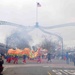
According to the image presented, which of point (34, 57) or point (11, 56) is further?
point (34, 57)

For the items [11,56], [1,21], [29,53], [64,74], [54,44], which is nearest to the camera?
[64,74]

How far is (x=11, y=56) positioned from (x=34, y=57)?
9848 millimetres

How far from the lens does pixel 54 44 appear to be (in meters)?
124

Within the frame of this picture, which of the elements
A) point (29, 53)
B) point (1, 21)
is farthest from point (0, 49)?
point (1, 21)

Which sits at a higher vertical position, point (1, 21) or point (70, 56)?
point (1, 21)

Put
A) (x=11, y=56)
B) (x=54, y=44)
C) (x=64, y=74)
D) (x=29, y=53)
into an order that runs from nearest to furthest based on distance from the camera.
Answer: (x=64, y=74), (x=11, y=56), (x=29, y=53), (x=54, y=44)

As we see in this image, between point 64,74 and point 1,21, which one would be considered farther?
point 1,21

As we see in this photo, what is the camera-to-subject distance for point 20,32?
166 feet

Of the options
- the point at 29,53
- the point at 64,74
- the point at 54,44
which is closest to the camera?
the point at 64,74

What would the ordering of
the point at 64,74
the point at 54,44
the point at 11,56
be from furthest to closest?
the point at 54,44
the point at 11,56
the point at 64,74

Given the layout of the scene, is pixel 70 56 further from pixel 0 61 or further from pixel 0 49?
pixel 0 61

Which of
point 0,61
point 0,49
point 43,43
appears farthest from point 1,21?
point 43,43

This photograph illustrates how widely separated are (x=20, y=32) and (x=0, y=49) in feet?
27.6

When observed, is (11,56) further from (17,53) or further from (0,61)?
(0,61)
